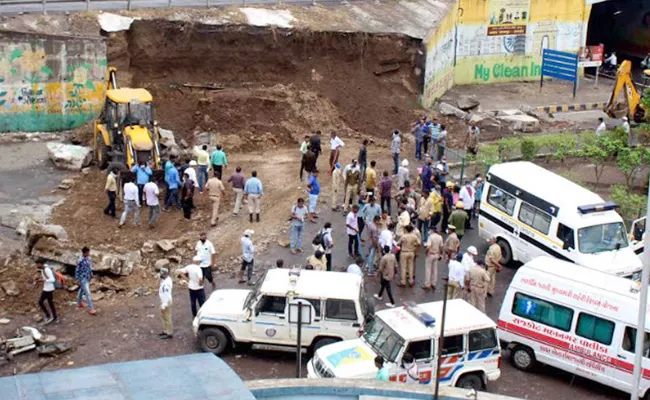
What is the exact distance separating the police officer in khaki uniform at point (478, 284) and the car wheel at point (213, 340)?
5.01m

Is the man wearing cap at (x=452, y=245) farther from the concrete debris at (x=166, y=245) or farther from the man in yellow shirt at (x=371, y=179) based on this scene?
the concrete debris at (x=166, y=245)

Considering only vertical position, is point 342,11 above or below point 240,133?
above

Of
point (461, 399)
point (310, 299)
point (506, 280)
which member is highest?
point (461, 399)

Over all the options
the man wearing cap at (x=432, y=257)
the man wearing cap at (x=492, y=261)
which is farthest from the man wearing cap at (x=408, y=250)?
the man wearing cap at (x=492, y=261)

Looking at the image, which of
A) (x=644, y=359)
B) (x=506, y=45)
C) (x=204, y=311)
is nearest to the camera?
(x=644, y=359)

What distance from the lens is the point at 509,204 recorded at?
2241 cm

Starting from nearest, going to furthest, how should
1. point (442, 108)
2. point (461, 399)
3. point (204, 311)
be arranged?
point (461, 399) → point (204, 311) → point (442, 108)

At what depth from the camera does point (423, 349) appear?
16.0 meters

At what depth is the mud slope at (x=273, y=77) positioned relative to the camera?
105 ft

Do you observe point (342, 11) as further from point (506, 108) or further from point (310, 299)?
point (310, 299)

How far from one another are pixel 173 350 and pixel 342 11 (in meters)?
21.6

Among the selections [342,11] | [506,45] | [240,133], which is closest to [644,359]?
[240,133]

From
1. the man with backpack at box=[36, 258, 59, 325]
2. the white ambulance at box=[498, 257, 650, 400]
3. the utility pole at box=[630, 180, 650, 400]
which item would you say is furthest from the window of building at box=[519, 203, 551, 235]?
the man with backpack at box=[36, 258, 59, 325]

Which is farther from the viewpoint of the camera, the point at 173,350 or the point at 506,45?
the point at 506,45
